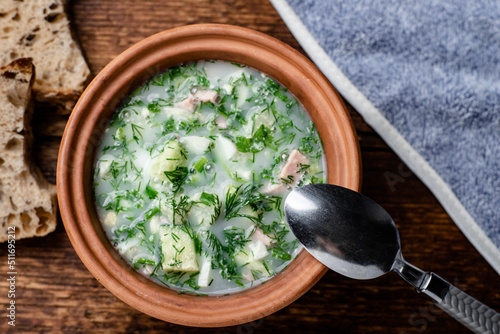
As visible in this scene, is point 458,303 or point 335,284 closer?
point 458,303

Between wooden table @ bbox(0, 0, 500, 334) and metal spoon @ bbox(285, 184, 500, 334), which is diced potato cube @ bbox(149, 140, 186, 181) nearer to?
metal spoon @ bbox(285, 184, 500, 334)

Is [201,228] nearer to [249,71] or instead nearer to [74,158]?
[74,158]

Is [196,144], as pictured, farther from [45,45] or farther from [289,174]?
[45,45]

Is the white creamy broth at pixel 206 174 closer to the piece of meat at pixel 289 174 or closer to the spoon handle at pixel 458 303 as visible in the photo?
the piece of meat at pixel 289 174

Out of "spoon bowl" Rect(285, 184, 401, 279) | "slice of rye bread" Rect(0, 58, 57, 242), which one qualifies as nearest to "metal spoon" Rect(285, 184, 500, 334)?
"spoon bowl" Rect(285, 184, 401, 279)

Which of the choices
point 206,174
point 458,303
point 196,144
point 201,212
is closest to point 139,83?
point 196,144
